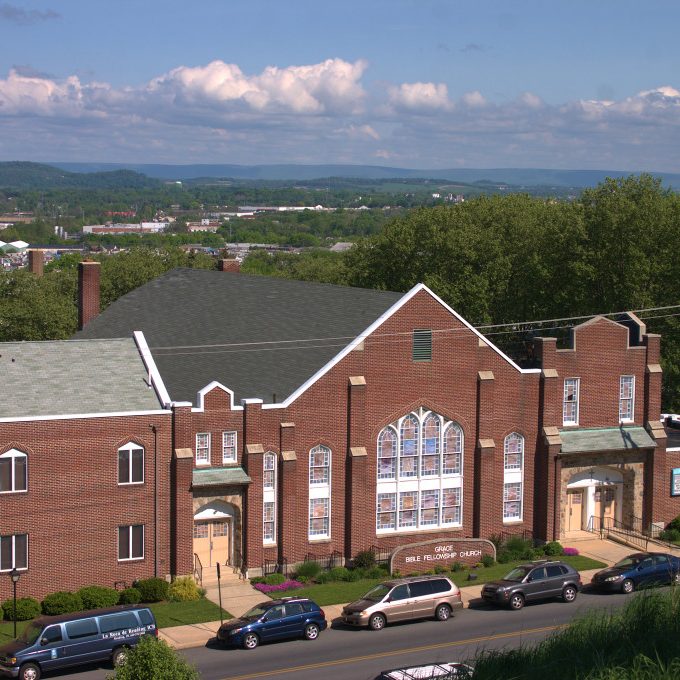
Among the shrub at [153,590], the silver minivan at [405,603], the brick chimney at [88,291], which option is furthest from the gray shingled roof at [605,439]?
the brick chimney at [88,291]

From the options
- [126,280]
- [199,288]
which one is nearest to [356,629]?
[199,288]

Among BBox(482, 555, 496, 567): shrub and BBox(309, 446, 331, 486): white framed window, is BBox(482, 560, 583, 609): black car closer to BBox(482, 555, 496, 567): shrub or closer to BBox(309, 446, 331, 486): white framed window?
BBox(482, 555, 496, 567): shrub

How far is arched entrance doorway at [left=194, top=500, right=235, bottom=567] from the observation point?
45.8 m

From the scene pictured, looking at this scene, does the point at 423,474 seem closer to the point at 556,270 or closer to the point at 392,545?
the point at 392,545

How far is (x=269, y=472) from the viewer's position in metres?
46.6

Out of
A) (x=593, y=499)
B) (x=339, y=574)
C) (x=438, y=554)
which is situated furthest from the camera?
(x=593, y=499)

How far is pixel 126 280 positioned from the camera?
98688 mm

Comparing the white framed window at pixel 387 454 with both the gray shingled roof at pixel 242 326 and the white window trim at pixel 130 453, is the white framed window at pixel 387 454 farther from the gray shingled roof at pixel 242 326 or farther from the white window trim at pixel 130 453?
the white window trim at pixel 130 453

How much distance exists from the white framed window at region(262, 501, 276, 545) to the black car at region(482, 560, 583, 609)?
8.98 m

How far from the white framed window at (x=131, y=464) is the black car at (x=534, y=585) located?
13.3 meters

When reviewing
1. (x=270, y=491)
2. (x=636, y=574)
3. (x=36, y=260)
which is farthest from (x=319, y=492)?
(x=36, y=260)

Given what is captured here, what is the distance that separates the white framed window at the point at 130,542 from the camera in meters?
43.8

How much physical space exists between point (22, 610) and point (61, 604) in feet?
4.39

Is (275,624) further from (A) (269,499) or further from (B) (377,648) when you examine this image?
(A) (269,499)
